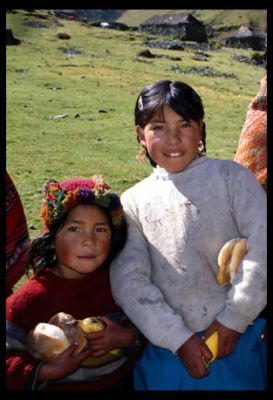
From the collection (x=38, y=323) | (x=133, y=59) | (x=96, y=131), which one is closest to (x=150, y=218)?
(x=38, y=323)

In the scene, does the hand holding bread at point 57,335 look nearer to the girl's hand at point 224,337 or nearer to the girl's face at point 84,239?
the girl's face at point 84,239

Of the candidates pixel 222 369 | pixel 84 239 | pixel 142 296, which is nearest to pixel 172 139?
pixel 84 239

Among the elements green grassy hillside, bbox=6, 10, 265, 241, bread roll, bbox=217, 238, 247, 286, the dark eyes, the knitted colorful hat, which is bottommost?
green grassy hillside, bbox=6, 10, 265, 241

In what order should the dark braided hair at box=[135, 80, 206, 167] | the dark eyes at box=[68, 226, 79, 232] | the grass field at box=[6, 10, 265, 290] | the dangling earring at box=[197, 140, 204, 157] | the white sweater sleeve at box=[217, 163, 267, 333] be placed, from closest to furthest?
1. the white sweater sleeve at box=[217, 163, 267, 333]
2. the dark braided hair at box=[135, 80, 206, 167]
3. the dark eyes at box=[68, 226, 79, 232]
4. the dangling earring at box=[197, 140, 204, 157]
5. the grass field at box=[6, 10, 265, 290]

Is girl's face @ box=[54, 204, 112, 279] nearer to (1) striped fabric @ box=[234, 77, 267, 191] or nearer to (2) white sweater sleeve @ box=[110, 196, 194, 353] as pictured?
(2) white sweater sleeve @ box=[110, 196, 194, 353]

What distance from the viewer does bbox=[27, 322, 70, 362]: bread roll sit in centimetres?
290

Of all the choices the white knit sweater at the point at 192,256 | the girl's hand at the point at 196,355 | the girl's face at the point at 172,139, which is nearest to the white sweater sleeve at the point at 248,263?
the white knit sweater at the point at 192,256

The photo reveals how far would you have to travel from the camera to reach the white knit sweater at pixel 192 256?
114 inches

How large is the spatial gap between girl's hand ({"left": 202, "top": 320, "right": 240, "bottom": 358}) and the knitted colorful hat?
0.75 metres

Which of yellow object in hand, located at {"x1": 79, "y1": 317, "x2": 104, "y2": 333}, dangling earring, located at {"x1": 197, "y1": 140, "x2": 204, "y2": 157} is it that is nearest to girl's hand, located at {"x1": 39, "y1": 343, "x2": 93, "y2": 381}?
yellow object in hand, located at {"x1": 79, "y1": 317, "x2": 104, "y2": 333}

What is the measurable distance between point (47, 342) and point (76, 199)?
30.5 inches

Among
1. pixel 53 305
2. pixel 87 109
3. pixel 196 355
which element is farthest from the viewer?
pixel 87 109

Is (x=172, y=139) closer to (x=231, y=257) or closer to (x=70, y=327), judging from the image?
(x=231, y=257)

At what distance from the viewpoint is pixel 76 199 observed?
124 inches
